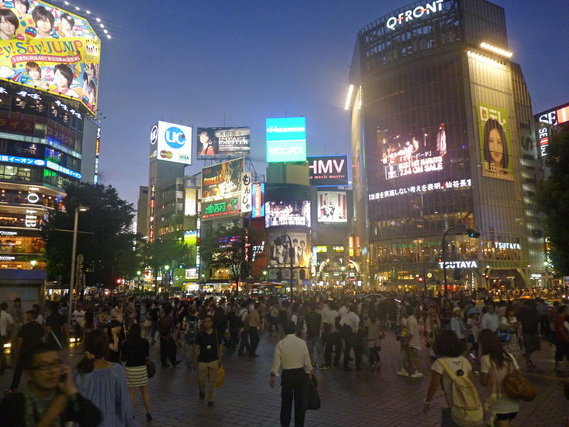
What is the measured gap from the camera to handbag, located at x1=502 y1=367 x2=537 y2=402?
4730mm

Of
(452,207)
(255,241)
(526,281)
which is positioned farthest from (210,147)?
(526,281)

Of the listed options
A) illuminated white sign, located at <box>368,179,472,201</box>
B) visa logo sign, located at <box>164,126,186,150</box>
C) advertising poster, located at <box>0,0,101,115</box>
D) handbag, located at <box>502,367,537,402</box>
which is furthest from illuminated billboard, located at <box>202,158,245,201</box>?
handbag, located at <box>502,367,537,402</box>

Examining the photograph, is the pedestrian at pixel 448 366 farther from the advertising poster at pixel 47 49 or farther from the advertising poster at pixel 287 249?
the advertising poster at pixel 287 249

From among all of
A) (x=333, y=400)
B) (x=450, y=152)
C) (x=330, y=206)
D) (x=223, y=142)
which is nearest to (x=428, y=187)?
(x=450, y=152)

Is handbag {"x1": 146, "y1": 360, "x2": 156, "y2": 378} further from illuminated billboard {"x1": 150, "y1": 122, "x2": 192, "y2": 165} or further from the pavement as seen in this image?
illuminated billboard {"x1": 150, "y1": 122, "x2": 192, "y2": 165}

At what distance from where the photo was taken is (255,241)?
7131 centimetres

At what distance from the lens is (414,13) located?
254ft

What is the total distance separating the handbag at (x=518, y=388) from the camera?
473 cm

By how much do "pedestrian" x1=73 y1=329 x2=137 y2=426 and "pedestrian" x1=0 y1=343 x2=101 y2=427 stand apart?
1.22 m

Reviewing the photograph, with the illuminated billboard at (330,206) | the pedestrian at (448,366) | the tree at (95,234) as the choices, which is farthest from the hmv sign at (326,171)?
the pedestrian at (448,366)

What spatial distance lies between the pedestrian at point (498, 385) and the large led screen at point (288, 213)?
70.0m

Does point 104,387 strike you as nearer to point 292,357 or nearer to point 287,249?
point 292,357

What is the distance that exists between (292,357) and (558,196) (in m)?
23.0

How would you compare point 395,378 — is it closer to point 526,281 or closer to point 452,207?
point 452,207
